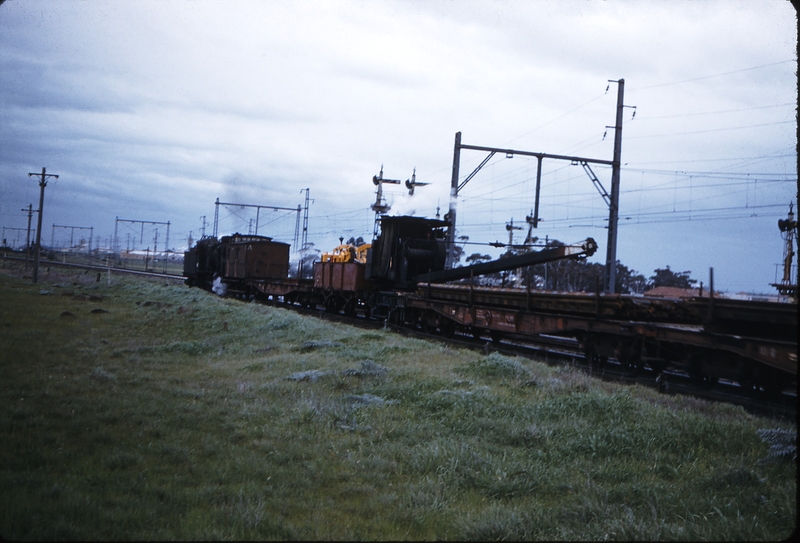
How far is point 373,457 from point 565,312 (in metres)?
7.62

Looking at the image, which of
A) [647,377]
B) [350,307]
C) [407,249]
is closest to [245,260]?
[350,307]

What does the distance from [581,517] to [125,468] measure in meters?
3.79

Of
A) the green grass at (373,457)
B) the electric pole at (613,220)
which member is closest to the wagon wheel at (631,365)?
the green grass at (373,457)

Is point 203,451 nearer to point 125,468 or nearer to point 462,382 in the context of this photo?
point 125,468

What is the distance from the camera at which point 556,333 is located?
41.1 ft

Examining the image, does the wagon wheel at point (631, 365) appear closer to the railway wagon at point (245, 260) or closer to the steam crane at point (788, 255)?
the steam crane at point (788, 255)

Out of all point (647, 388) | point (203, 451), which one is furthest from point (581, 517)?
point (647, 388)

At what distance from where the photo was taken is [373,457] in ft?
19.4

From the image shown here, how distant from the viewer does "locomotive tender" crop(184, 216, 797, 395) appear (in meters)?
8.55

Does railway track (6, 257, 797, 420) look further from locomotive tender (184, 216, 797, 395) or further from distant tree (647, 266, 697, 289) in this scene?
distant tree (647, 266, 697, 289)

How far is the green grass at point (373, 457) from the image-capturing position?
4.28m

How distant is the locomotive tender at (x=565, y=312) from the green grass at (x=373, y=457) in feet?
3.38

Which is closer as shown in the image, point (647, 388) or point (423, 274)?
point (647, 388)

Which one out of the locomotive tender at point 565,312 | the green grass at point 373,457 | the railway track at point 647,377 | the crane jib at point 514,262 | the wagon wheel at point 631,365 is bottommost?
the green grass at point 373,457
